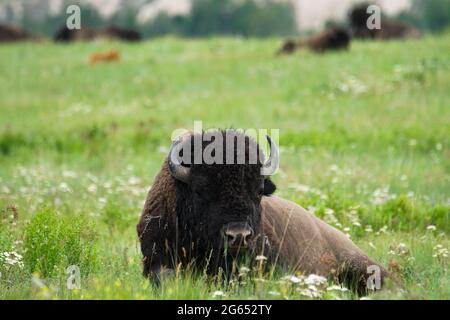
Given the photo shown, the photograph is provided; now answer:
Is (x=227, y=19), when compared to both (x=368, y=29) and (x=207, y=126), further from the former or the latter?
(x=207, y=126)

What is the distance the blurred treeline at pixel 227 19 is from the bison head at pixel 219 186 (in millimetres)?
83818

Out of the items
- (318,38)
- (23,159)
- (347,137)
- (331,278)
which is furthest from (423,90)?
(331,278)

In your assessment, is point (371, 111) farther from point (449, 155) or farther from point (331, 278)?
point (331, 278)

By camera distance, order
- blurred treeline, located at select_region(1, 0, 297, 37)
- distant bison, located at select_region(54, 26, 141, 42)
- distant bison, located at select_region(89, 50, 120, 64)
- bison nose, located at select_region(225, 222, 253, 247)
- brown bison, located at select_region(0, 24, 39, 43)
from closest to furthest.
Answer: bison nose, located at select_region(225, 222, 253, 247), distant bison, located at select_region(89, 50, 120, 64), distant bison, located at select_region(54, 26, 141, 42), brown bison, located at select_region(0, 24, 39, 43), blurred treeline, located at select_region(1, 0, 297, 37)

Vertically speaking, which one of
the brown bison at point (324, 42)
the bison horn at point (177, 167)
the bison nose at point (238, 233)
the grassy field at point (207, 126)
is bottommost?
the grassy field at point (207, 126)

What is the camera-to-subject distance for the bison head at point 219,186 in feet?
26.3

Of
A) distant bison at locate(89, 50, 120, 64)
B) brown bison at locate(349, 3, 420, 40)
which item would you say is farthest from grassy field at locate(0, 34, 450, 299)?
brown bison at locate(349, 3, 420, 40)

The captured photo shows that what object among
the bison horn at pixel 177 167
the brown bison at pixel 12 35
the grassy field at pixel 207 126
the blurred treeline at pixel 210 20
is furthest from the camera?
the blurred treeline at pixel 210 20

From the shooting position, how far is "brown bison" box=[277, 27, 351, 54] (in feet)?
107

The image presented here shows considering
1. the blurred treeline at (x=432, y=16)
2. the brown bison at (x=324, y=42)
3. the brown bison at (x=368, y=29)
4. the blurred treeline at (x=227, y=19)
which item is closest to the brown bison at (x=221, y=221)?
the brown bison at (x=324, y=42)

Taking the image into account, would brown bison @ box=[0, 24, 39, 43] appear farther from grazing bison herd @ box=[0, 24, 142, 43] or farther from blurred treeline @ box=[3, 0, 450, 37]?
blurred treeline @ box=[3, 0, 450, 37]

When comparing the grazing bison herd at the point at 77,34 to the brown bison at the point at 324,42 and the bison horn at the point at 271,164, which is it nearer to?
the brown bison at the point at 324,42

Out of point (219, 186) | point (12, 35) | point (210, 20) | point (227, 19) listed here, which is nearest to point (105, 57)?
point (12, 35)

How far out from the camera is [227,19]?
99062 mm
